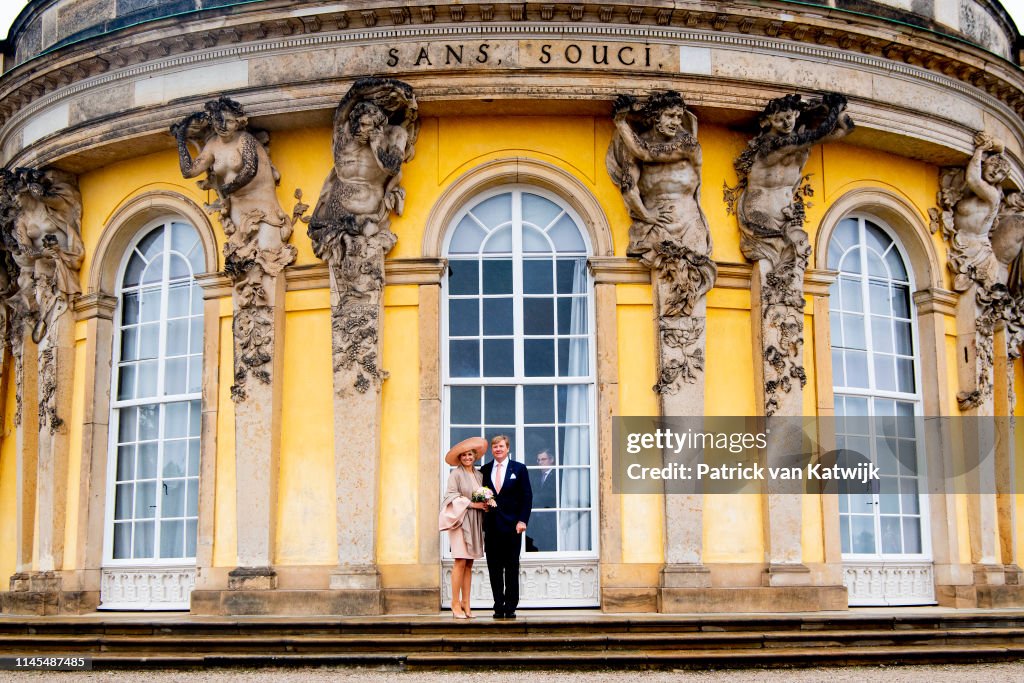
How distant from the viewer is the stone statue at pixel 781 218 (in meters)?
14.8

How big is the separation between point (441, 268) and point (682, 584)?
4.24 meters

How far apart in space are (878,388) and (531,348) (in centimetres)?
446

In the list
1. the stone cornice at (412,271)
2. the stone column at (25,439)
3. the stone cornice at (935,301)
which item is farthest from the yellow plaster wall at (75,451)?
the stone cornice at (935,301)

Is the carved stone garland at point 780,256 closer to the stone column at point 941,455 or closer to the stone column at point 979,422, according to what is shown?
the stone column at point 941,455

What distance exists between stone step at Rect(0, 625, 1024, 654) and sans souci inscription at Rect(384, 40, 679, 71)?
610 centimetres

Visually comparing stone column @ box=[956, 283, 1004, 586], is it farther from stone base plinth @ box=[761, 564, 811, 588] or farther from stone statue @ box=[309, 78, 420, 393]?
stone statue @ box=[309, 78, 420, 393]

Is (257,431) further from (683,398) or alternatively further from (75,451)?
(683,398)

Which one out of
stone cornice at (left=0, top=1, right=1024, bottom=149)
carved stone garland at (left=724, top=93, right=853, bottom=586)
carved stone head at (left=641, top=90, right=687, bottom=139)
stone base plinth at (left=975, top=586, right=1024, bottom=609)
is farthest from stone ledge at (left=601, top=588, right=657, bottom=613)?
stone cornice at (left=0, top=1, right=1024, bottom=149)

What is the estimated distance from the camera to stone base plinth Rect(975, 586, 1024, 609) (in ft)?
52.1

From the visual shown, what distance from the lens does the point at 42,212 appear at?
16766 mm

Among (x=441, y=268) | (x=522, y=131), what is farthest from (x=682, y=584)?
(x=522, y=131)

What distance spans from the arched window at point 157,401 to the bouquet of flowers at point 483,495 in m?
3.98

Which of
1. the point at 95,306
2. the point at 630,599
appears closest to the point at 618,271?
the point at 630,599

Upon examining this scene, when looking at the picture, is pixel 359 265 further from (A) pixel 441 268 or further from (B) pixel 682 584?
(B) pixel 682 584
